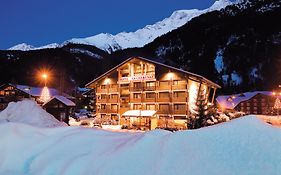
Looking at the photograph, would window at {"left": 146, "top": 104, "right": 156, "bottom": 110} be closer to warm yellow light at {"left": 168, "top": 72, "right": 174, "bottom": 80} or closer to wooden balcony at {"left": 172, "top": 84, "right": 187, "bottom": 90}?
wooden balcony at {"left": 172, "top": 84, "right": 187, "bottom": 90}

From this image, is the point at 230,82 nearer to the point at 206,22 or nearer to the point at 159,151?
the point at 206,22

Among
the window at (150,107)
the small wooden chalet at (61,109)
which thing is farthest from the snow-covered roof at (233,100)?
the small wooden chalet at (61,109)

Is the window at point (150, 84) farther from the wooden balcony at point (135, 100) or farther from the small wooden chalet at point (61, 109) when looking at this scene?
the small wooden chalet at point (61, 109)

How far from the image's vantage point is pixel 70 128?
811 cm

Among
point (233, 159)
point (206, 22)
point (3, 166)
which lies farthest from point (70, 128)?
point (206, 22)

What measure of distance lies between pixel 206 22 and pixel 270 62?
38.0 m

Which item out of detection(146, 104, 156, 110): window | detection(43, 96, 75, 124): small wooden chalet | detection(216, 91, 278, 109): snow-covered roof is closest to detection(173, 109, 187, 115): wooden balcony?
detection(146, 104, 156, 110): window

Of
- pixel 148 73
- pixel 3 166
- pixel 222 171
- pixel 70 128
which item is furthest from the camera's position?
pixel 148 73

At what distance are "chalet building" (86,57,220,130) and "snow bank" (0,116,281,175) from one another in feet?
91.7

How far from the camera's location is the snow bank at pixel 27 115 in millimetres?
10511

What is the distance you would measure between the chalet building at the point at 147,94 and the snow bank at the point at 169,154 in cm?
2795

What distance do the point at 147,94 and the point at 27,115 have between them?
27165 millimetres

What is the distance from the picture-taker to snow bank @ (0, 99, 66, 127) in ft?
34.5

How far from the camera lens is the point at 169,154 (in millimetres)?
4223
